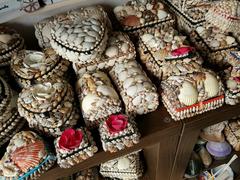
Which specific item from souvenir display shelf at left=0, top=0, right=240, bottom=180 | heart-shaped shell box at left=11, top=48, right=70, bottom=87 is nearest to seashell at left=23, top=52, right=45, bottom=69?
heart-shaped shell box at left=11, top=48, right=70, bottom=87

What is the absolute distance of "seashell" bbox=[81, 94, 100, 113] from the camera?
1.82ft

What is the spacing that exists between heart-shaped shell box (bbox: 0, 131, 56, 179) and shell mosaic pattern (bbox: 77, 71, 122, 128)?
99 mm

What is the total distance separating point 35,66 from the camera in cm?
59

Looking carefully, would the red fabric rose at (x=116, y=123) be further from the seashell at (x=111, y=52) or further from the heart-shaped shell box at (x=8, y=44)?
the heart-shaped shell box at (x=8, y=44)

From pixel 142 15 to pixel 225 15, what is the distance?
0.57 feet

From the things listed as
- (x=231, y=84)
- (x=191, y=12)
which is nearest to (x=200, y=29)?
(x=191, y=12)

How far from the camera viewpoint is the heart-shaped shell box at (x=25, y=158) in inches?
20.5

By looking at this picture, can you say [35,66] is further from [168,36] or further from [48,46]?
[168,36]

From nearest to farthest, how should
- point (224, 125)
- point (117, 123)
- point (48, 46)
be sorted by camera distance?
point (117, 123), point (48, 46), point (224, 125)

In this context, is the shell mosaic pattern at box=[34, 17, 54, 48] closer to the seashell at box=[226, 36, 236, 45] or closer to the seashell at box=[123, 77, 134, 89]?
the seashell at box=[123, 77, 134, 89]

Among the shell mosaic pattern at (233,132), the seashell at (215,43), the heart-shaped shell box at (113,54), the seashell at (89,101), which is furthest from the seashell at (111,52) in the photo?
the shell mosaic pattern at (233,132)

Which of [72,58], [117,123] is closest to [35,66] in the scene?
[72,58]

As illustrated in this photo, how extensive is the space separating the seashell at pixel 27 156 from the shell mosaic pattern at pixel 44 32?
23cm

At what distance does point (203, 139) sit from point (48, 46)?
49cm
